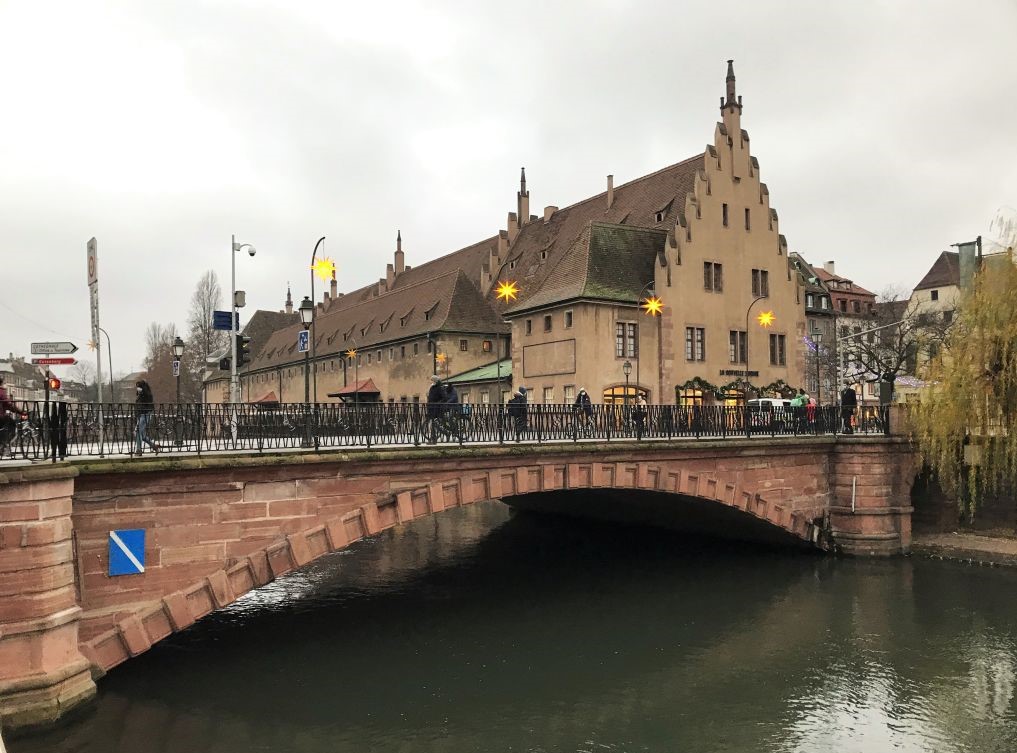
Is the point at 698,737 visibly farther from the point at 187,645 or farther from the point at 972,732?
the point at 187,645

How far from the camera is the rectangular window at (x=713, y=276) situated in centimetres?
3850

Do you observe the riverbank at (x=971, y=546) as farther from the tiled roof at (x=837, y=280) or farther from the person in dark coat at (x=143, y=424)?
the tiled roof at (x=837, y=280)

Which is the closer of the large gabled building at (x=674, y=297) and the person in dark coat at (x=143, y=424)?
the person in dark coat at (x=143, y=424)

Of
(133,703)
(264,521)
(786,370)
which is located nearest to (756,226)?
(786,370)

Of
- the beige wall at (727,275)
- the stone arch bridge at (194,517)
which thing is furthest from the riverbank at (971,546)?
the beige wall at (727,275)

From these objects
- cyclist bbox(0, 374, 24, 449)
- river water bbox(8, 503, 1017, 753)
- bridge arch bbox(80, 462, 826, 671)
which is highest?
cyclist bbox(0, 374, 24, 449)

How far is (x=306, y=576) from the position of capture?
23672mm

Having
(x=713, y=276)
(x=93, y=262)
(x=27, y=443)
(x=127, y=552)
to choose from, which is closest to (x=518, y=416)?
(x=127, y=552)

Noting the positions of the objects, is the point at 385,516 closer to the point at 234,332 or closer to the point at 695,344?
the point at 234,332

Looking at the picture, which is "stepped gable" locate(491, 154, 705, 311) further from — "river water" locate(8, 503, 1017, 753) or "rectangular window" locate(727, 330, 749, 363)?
"river water" locate(8, 503, 1017, 753)

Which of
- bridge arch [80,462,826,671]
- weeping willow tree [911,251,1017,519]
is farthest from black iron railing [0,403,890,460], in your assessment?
weeping willow tree [911,251,1017,519]

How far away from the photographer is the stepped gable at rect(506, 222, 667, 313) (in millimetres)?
36281

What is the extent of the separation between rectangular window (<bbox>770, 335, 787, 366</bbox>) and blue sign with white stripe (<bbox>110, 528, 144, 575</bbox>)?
33.4 metres

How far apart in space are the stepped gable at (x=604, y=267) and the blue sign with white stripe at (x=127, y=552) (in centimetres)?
2462
